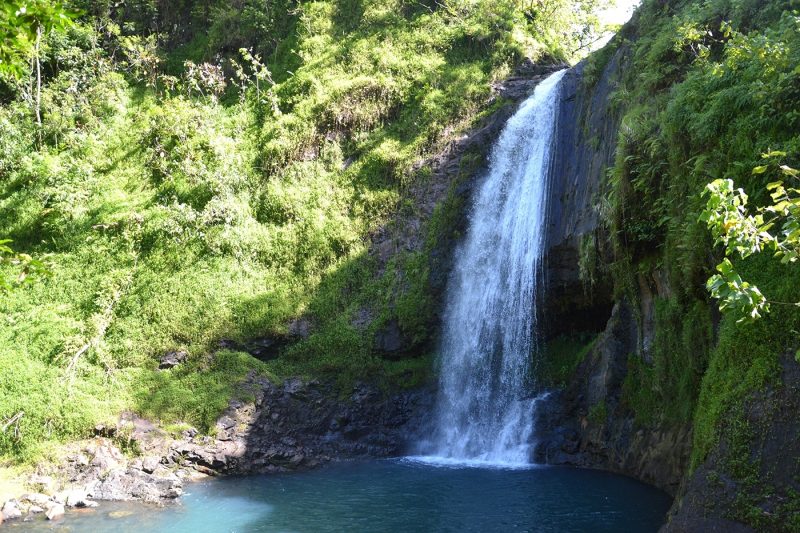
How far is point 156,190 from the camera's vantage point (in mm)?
20484


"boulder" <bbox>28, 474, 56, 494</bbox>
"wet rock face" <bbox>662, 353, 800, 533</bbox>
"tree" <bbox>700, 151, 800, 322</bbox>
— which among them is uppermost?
"tree" <bbox>700, 151, 800, 322</bbox>

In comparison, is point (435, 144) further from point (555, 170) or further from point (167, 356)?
point (167, 356)

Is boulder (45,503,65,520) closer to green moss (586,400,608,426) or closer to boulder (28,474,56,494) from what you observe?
boulder (28,474,56,494)

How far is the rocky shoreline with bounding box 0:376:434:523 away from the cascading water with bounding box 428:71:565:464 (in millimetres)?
1145

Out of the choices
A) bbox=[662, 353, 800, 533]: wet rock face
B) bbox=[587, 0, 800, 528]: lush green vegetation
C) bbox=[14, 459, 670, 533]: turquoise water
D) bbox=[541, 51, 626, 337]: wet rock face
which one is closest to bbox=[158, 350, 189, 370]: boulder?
bbox=[14, 459, 670, 533]: turquoise water

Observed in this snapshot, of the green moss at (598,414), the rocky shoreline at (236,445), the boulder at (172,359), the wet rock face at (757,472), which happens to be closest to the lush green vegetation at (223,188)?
the boulder at (172,359)

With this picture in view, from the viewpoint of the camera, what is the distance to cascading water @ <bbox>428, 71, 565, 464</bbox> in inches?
581

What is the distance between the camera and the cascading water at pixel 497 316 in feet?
48.4

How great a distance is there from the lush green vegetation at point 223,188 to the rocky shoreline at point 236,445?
56 cm

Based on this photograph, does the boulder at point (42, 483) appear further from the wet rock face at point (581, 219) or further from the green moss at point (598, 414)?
the wet rock face at point (581, 219)

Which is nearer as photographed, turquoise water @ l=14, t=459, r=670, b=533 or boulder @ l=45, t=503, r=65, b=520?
turquoise water @ l=14, t=459, r=670, b=533

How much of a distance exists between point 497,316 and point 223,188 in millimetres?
9669

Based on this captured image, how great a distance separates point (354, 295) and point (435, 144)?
19.5ft

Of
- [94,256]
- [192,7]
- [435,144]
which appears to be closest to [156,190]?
[94,256]
